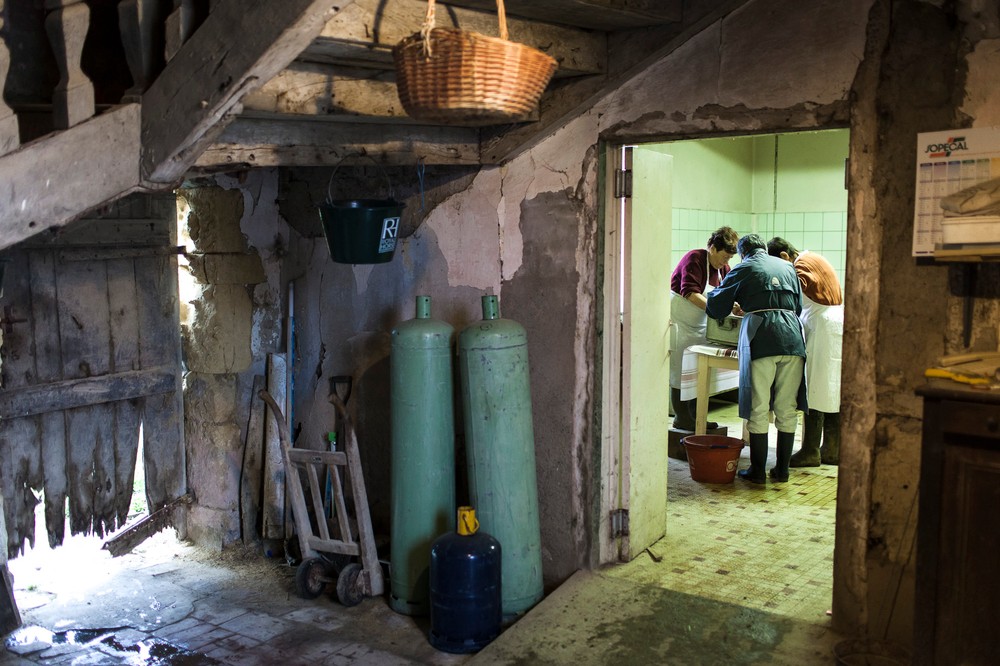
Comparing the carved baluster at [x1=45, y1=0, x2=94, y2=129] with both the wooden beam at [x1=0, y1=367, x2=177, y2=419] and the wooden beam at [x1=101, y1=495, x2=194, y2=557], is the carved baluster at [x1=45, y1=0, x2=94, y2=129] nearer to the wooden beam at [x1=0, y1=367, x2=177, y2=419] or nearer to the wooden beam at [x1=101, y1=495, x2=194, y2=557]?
the wooden beam at [x1=0, y1=367, x2=177, y2=419]

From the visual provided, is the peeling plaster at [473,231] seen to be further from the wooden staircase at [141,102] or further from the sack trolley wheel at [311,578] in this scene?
the wooden staircase at [141,102]

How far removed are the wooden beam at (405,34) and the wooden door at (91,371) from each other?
213 centimetres

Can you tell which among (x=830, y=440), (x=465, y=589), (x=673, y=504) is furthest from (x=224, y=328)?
(x=830, y=440)

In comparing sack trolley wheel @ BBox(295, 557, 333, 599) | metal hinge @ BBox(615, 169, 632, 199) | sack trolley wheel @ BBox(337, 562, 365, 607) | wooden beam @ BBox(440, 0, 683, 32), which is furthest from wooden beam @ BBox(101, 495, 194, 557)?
wooden beam @ BBox(440, 0, 683, 32)

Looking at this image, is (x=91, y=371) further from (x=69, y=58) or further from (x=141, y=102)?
(x=69, y=58)

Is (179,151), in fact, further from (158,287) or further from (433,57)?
(158,287)

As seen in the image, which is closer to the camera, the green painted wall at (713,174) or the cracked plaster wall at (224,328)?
the cracked plaster wall at (224,328)

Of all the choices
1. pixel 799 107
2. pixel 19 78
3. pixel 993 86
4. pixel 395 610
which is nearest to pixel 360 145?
pixel 19 78

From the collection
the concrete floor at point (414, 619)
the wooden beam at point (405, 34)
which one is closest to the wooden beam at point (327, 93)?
the wooden beam at point (405, 34)

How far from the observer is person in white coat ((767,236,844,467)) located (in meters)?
6.48

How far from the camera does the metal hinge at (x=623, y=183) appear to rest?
4480 mm

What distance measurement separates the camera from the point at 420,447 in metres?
4.43

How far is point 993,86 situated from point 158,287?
423cm

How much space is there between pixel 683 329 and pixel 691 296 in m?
0.32
